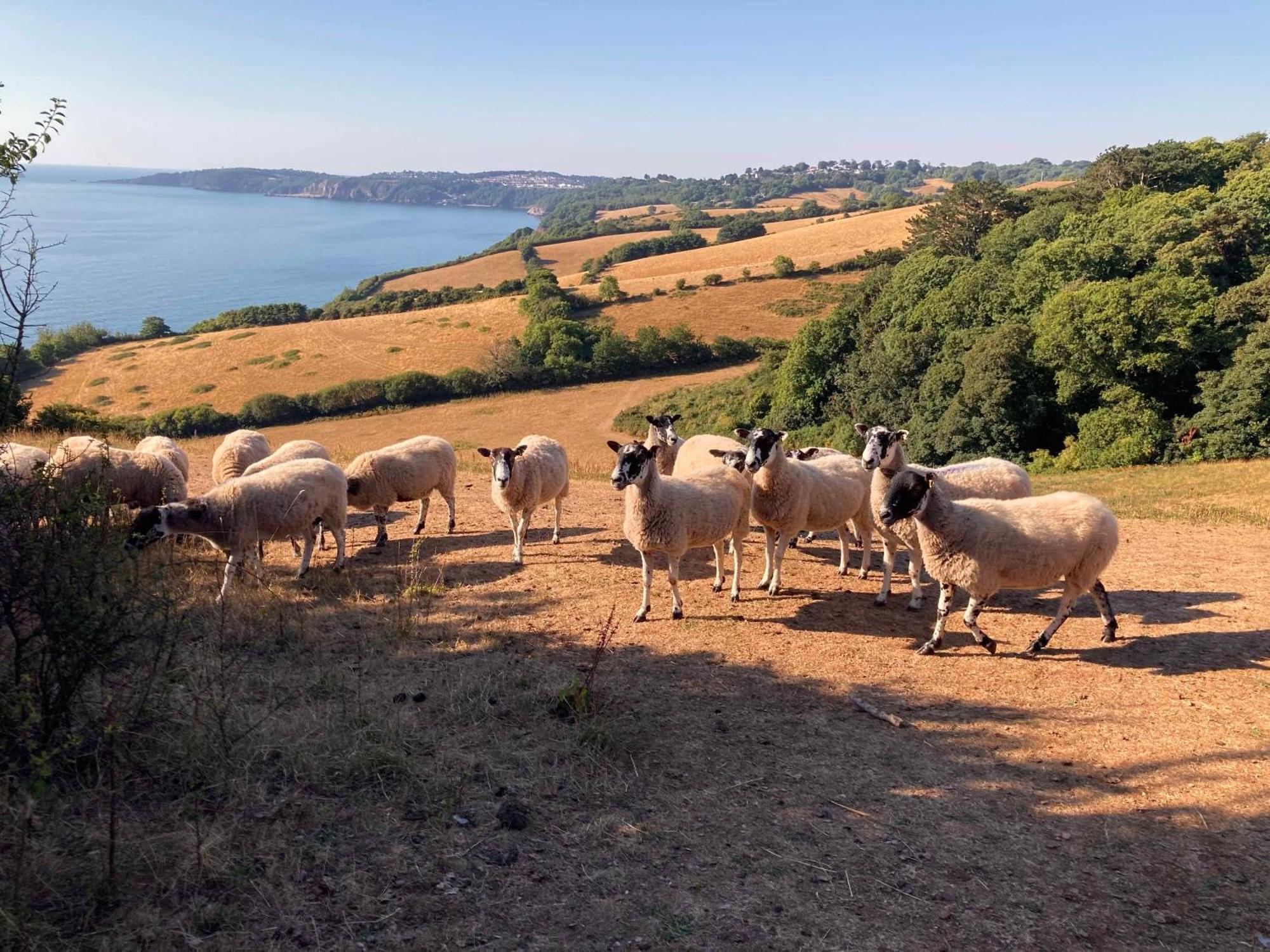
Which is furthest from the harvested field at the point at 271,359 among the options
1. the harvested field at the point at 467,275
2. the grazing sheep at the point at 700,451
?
the grazing sheep at the point at 700,451

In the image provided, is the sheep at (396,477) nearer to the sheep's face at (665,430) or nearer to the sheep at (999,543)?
the sheep's face at (665,430)

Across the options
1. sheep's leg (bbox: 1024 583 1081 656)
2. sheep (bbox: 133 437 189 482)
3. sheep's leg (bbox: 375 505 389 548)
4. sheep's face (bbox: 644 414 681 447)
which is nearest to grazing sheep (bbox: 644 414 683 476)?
sheep's face (bbox: 644 414 681 447)

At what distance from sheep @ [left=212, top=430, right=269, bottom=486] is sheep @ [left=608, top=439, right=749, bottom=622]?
29.5 ft

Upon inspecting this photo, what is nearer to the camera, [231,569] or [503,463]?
[231,569]

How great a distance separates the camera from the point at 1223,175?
64.6 meters

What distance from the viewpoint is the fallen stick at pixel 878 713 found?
788 centimetres

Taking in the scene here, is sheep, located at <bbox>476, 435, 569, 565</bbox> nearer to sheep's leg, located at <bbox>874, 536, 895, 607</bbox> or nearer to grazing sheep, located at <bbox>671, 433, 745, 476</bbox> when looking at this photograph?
grazing sheep, located at <bbox>671, 433, 745, 476</bbox>

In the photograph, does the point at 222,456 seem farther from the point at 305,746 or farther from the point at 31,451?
the point at 305,746

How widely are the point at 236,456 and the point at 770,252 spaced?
343 ft

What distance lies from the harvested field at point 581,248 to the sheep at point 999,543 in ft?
397

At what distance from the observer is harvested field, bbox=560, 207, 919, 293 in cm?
10162

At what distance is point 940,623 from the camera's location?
987 cm

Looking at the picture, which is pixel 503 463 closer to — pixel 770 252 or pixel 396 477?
pixel 396 477

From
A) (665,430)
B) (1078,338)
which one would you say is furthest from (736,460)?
(1078,338)
